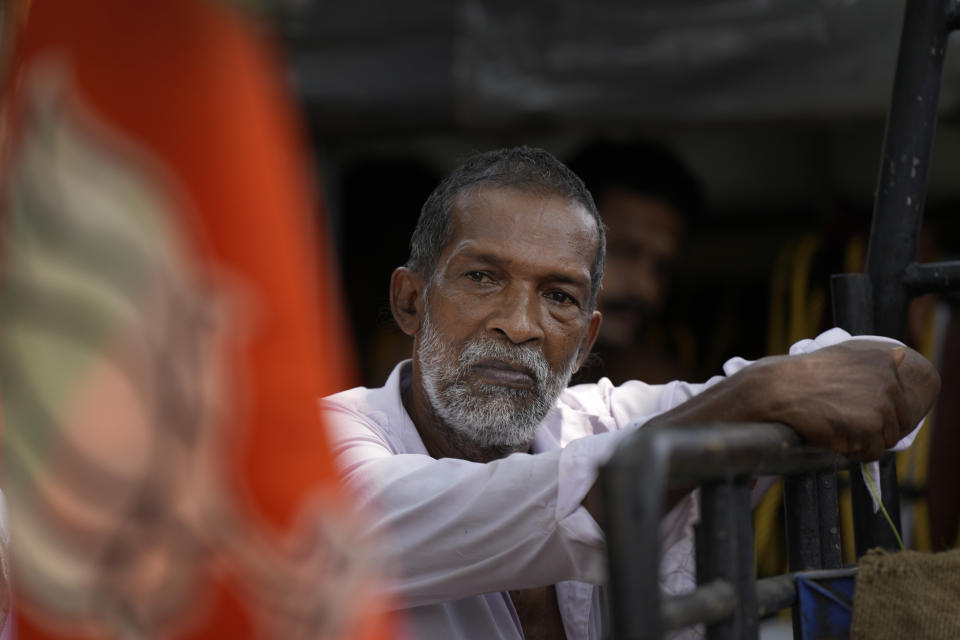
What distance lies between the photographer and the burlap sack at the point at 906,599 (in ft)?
4.16

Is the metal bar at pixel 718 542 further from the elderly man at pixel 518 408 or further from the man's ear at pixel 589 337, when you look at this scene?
the man's ear at pixel 589 337

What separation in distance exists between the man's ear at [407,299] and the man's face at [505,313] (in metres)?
0.11

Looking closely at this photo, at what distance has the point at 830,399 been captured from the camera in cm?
143

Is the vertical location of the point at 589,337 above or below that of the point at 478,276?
below

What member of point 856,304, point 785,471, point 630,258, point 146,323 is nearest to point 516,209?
point 856,304

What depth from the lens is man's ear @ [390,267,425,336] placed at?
8.27ft

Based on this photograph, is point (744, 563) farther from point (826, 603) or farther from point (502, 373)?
point (502, 373)

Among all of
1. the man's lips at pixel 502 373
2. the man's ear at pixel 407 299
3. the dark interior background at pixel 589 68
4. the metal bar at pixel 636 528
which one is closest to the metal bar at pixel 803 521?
the metal bar at pixel 636 528

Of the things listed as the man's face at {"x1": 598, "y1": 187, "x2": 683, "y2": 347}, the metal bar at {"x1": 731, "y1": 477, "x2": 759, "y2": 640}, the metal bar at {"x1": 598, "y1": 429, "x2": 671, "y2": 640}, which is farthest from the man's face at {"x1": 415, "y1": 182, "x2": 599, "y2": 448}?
the man's face at {"x1": 598, "y1": 187, "x2": 683, "y2": 347}

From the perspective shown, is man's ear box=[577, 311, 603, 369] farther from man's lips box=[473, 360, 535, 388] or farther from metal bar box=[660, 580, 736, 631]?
metal bar box=[660, 580, 736, 631]

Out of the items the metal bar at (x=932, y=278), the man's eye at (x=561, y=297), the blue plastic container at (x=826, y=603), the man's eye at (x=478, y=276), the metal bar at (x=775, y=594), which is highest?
the metal bar at (x=932, y=278)

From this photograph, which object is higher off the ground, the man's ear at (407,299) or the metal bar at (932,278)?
the metal bar at (932,278)

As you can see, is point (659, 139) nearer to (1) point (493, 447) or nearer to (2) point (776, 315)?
(2) point (776, 315)

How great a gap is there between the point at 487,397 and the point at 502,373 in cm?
6
